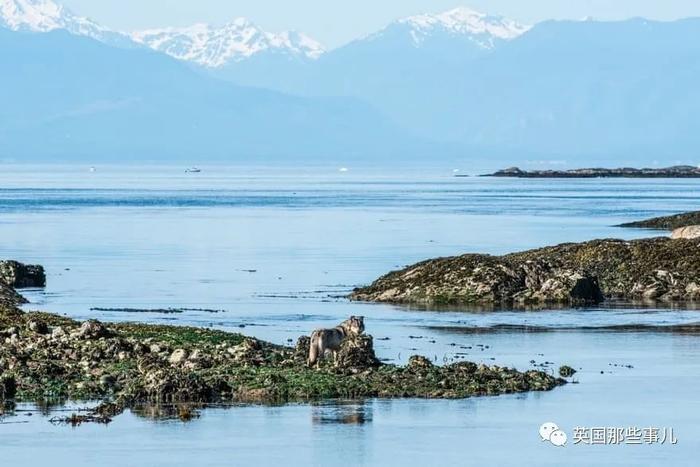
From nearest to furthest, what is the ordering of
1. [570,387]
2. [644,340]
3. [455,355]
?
[570,387] < [455,355] < [644,340]

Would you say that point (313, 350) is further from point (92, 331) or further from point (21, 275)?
point (21, 275)

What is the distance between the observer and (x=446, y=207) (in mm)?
142375

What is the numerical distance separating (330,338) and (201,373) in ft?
9.07

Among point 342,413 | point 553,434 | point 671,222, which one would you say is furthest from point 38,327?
point 671,222

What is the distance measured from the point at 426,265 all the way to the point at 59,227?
52909 mm

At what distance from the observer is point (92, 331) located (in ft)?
112

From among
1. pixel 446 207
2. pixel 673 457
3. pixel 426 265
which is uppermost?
pixel 446 207

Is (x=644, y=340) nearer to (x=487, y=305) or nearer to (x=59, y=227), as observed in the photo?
(x=487, y=305)

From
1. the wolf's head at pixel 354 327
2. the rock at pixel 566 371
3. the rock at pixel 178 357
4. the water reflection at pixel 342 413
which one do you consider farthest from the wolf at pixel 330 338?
the rock at pixel 566 371

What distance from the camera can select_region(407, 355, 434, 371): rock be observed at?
31.5m

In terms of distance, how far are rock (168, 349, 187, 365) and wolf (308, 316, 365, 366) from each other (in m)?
2.20

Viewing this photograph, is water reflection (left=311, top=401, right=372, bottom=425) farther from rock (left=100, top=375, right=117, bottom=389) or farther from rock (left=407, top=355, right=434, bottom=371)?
rock (left=100, top=375, right=117, bottom=389)

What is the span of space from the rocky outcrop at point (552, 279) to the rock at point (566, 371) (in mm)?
15206

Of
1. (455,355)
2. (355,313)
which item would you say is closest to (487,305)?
(355,313)
